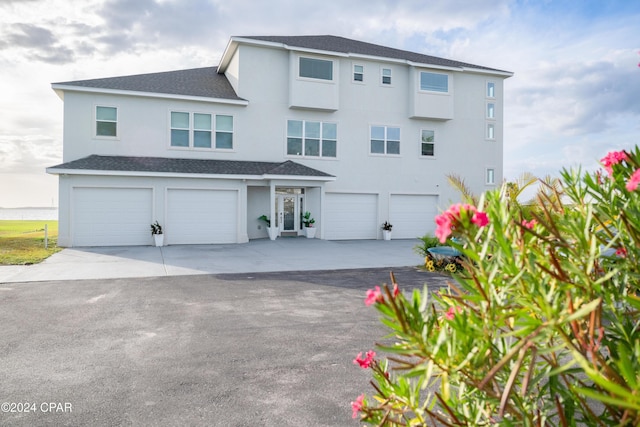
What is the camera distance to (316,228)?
66.2ft

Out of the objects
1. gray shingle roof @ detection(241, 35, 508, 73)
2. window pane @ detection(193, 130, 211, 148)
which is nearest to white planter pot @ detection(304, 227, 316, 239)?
window pane @ detection(193, 130, 211, 148)

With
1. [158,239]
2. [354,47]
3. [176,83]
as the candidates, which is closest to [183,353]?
[158,239]

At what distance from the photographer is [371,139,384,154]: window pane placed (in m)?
21.3

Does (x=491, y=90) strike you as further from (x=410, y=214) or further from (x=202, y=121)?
(x=202, y=121)

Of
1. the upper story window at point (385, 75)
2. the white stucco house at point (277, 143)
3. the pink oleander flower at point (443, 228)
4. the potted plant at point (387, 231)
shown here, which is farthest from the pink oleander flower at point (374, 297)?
the upper story window at point (385, 75)

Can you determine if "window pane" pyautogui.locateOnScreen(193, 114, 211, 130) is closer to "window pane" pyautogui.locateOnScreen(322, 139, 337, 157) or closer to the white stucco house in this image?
the white stucco house

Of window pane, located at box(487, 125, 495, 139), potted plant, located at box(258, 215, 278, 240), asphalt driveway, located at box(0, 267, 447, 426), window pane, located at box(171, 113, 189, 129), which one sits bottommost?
asphalt driveway, located at box(0, 267, 447, 426)

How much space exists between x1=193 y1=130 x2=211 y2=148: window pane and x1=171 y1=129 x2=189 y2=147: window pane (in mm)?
358

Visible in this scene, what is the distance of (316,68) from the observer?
788 inches

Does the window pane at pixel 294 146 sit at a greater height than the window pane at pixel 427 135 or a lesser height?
lesser

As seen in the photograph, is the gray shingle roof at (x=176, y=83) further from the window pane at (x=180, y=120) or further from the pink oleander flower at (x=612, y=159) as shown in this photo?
the pink oleander flower at (x=612, y=159)

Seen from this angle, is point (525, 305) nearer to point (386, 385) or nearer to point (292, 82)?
point (386, 385)

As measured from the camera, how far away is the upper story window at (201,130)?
736 inches

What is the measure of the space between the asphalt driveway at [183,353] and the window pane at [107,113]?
1051cm
